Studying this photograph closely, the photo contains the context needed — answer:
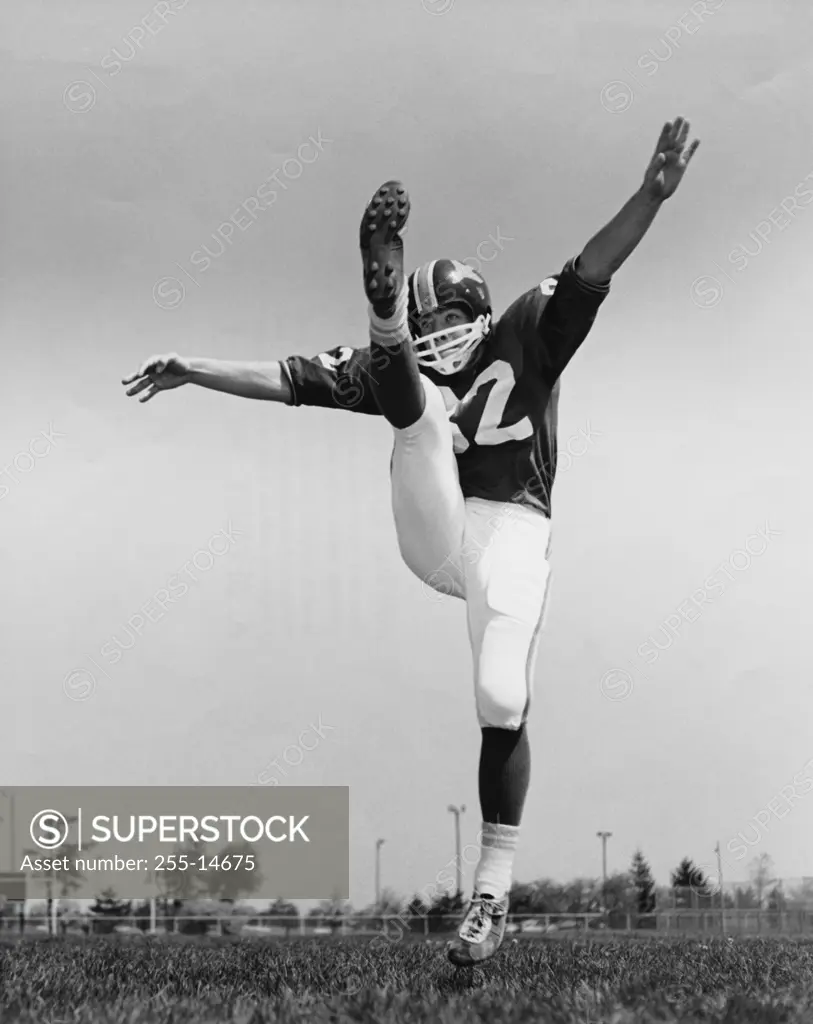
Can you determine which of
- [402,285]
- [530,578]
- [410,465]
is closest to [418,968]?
[530,578]

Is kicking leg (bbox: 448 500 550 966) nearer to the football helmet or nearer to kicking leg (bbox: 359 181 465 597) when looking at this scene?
kicking leg (bbox: 359 181 465 597)

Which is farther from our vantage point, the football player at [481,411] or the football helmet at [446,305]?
the football helmet at [446,305]

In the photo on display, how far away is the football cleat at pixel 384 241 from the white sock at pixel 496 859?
63.7 inches

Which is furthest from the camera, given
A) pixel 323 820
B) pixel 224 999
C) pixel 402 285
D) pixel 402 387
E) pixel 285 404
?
pixel 323 820

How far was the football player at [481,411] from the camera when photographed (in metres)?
3.46

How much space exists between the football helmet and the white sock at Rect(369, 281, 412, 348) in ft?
1.60

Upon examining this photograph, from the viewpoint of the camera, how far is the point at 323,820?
607 centimetres

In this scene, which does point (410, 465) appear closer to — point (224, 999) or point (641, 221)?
point (641, 221)

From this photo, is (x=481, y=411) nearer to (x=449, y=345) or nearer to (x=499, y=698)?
(x=449, y=345)

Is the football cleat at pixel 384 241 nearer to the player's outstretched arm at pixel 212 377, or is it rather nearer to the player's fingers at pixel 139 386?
the player's outstretched arm at pixel 212 377

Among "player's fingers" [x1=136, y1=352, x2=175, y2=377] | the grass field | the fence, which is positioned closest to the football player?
"player's fingers" [x1=136, y1=352, x2=175, y2=377]

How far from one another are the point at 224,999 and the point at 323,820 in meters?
3.13

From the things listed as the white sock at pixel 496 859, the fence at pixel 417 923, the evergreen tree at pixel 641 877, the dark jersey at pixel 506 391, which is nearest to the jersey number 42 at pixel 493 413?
the dark jersey at pixel 506 391

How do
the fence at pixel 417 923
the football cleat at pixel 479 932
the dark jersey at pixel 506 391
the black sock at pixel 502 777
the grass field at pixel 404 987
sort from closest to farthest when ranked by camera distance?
the grass field at pixel 404 987, the football cleat at pixel 479 932, the black sock at pixel 502 777, the dark jersey at pixel 506 391, the fence at pixel 417 923
